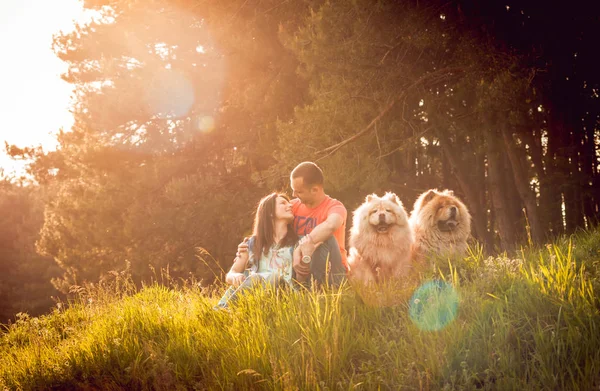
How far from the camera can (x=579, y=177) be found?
10688 mm

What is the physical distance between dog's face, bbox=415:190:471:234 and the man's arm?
1836mm

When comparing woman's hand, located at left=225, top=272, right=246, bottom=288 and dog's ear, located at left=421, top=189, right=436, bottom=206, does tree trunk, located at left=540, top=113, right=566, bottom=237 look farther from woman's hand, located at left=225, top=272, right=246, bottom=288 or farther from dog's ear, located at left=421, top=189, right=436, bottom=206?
woman's hand, located at left=225, top=272, right=246, bottom=288

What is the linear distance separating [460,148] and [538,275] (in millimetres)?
12344

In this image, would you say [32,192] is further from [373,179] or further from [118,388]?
[118,388]

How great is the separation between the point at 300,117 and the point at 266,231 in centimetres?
599

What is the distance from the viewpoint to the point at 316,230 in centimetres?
440

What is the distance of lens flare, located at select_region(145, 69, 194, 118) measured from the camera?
1374 cm

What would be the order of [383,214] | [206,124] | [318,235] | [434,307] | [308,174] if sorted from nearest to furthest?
[434,307]
[318,235]
[308,174]
[383,214]
[206,124]

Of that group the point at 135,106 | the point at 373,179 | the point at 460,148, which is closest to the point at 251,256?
the point at 373,179

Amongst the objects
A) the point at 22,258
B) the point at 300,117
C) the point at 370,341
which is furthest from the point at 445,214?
the point at 22,258

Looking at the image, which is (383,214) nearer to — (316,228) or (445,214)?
(445,214)

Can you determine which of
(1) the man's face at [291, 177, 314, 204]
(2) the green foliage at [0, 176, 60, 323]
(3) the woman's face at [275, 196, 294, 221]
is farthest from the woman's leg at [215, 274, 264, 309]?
(2) the green foliage at [0, 176, 60, 323]

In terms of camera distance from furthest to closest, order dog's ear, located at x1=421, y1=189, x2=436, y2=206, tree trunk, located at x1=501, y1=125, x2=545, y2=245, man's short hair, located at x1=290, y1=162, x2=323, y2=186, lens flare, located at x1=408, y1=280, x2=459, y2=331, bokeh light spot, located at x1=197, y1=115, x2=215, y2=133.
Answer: bokeh light spot, located at x1=197, y1=115, x2=215, y2=133 → tree trunk, located at x1=501, y1=125, x2=545, y2=245 → dog's ear, located at x1=421, y1=189, x2=436, y2=206 → man's short hair, located at x1=290, y1=162, x2=323, y2=186 → lens flare, located at x1=408, y1=280, x2=459, y2=331

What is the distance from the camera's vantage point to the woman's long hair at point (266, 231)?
473cm
